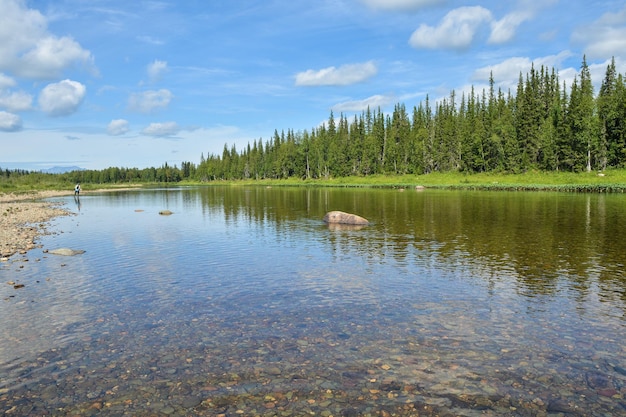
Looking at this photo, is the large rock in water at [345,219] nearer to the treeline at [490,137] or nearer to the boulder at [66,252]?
the boulder at [66,252]

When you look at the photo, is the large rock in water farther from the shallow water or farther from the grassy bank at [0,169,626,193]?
the grassy bank at [0,169,626,193]

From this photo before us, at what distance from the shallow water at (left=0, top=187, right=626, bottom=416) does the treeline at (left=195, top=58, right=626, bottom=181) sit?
89.6 metres

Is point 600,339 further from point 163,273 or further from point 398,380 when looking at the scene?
point 163,273

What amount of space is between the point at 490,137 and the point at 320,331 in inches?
4774

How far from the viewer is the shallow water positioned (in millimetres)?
8875

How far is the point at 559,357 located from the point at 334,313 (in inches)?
270

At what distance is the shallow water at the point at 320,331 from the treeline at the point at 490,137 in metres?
89.6

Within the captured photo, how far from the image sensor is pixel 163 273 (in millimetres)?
20875

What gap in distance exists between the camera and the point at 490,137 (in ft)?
390

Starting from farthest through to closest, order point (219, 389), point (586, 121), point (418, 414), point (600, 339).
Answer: point (586, 121) → point (600, 339) → point (219, 389) → point (418, 414)

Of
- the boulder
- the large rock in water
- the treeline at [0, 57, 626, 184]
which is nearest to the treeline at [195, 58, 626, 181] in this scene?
the treeline at [0, 57, 626, 184]

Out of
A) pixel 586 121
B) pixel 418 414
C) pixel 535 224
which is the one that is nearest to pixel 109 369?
pixel 418 414

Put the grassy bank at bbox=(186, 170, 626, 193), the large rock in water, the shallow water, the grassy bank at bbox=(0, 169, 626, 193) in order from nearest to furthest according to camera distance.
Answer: the shallow water
the large rock in water
the grassy bank at bbox=(186, 170, 626, 193)
the grassy bank at bbox=(0, 169, 626, 193)

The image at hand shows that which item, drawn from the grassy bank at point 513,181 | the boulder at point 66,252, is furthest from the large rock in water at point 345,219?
the grassy bank at point 513,181
